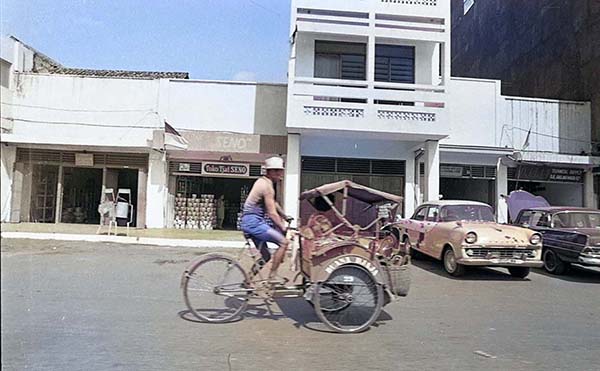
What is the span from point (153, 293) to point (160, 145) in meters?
10.8

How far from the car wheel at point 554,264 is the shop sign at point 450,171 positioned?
8.03m

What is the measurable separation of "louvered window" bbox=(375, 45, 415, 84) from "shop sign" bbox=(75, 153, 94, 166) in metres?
10.9

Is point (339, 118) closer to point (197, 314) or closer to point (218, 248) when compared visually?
point (218, 248)

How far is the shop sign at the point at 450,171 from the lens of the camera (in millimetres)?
19422

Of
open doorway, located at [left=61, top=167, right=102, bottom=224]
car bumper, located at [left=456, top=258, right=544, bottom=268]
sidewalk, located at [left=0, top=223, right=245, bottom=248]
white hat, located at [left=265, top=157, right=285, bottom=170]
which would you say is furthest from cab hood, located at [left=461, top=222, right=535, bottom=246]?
open doorway, located at [left=61, top=167, right=102, bottom=224]

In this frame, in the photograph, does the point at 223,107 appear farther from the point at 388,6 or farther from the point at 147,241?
the point at 388,6

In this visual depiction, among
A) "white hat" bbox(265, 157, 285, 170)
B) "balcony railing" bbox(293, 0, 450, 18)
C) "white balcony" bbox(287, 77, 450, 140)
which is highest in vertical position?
"balcony railing" bbox(293, 0, 450, 18)

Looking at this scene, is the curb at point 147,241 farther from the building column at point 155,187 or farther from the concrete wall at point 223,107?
the concrete wall at point 223,107

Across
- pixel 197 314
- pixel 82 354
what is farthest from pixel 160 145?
pixel 82 354

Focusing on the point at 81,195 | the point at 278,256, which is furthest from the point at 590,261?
the point at 81,195

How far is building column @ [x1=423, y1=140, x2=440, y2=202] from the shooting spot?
17234 mm

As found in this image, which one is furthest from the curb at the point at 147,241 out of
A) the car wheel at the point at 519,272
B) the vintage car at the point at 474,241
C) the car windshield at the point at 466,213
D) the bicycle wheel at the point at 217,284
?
the bicycle wheel at the point at 217,284

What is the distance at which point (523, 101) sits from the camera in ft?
64.8

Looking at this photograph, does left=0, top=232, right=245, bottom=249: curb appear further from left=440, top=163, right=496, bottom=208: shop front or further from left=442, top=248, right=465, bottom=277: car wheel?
left=440, top=163, right=496, bottom=208: shop front
